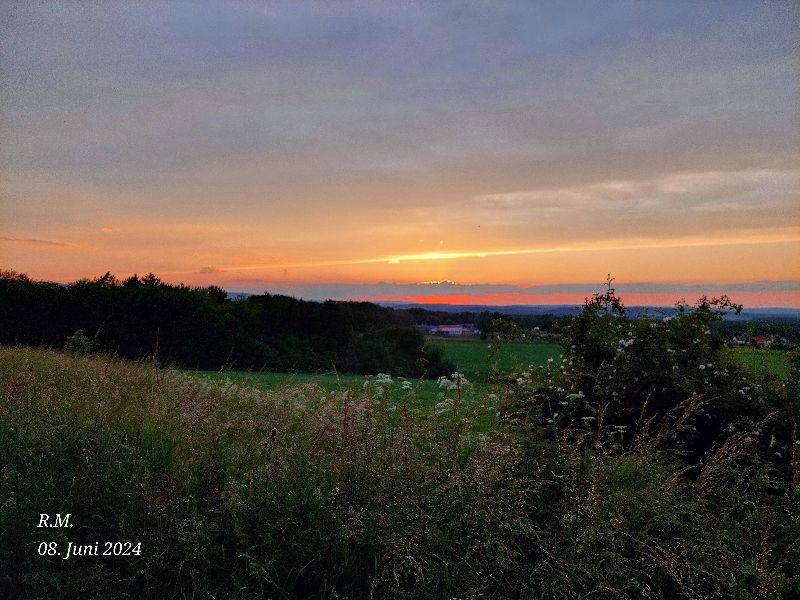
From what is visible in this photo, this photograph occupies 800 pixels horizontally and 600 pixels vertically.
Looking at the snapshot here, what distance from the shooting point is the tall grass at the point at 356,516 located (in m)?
3.81

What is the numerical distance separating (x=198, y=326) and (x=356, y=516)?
1690 centimetres

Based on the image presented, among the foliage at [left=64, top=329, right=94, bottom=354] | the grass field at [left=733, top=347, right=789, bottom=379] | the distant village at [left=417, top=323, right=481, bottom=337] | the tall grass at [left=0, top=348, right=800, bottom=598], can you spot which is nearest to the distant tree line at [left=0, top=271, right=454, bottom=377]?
the foliage at [left=64, top=329, right=94, bottom=354]

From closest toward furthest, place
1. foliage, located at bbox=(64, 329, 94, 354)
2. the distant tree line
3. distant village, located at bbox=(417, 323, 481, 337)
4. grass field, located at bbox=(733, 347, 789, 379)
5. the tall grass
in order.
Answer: the tall grass, grass field, located at bbox=(733, 347, 789, 379), foliage, located at bbox=(64, 329, 94, 354), the distant tree line, distant village, located at bbox=(417, 323, 481, 337)

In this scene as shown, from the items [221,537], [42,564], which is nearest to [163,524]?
[221,537]

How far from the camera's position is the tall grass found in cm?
381

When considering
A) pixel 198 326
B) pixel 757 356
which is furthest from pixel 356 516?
pixel 198 326

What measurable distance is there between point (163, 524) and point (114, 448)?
100 centimetres

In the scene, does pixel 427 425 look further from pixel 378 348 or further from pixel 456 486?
pixel 378 348

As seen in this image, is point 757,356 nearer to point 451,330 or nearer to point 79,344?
point 79,344

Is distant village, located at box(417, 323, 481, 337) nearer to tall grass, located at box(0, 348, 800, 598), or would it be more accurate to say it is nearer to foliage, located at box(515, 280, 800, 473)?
foliage, located at box(515, 280, 800, 473)

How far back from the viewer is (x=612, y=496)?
4.44 meters

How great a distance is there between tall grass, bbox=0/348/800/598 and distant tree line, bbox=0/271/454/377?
426 inches

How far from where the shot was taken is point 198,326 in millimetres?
19531

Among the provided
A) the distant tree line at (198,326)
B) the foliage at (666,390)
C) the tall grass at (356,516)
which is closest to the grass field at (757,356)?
the foliage at (666,390)
